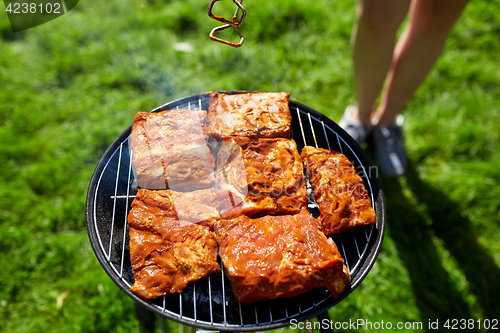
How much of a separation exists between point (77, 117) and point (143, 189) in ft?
10.0

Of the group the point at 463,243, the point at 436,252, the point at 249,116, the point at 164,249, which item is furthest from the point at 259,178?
the point at 463,243

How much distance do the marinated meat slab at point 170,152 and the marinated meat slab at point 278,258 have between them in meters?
0.52

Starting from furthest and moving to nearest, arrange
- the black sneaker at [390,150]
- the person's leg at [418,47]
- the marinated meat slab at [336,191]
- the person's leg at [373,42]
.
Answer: the black sneaker at [390,150] < the person's leg at [418,47] < the person's leg at [373,42] < the marinated meat slab at [336,191]

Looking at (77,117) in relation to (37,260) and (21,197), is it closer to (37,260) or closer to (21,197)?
(21,197)

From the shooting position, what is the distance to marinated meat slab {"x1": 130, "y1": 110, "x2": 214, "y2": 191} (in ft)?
8.38

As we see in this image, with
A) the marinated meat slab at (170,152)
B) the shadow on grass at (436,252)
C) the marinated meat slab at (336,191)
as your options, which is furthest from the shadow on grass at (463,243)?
the marinated meat slab at (170,152)

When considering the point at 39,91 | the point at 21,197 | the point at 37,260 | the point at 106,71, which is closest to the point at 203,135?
the point at 37,260

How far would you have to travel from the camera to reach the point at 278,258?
218 centimetres

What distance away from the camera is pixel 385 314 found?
346cm

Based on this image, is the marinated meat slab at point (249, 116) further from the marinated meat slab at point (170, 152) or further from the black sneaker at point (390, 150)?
the black sneaker at point (390, 150)

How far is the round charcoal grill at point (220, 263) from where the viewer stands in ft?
7.07

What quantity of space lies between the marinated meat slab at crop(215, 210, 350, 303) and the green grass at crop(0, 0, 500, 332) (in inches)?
63.5

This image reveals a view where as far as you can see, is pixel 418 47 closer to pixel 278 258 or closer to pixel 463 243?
pixel 463 243

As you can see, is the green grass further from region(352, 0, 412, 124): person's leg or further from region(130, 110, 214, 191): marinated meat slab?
region(130, 110, 214, 191): marinated meat slab
